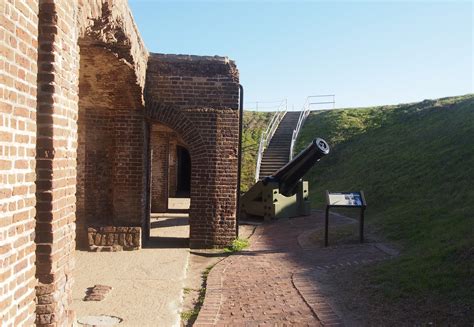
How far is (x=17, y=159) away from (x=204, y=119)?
6.98 metres

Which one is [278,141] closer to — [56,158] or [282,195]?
[282,195]

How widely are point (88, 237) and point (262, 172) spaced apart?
47.0ft

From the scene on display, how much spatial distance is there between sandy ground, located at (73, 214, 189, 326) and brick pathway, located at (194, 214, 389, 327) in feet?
1.68

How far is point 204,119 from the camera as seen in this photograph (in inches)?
405

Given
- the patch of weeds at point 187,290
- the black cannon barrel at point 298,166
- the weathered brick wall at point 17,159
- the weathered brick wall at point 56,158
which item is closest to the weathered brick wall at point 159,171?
the black cannon barrel at point 298,166

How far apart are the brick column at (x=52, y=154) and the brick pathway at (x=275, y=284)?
2.14 metres

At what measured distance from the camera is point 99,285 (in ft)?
23.6

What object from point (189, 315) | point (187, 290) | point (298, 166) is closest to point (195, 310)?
point (189, 315)

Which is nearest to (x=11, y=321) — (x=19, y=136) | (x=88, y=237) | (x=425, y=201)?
(x=19, y=136)

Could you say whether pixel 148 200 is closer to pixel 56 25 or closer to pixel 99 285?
pixel 99 285

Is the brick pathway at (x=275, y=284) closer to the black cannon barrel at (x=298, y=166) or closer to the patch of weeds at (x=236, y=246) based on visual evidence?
the patch of weeds at (x=236, y=246)

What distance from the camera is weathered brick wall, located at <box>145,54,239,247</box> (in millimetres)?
10281

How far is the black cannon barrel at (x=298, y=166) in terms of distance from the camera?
42.8 ft

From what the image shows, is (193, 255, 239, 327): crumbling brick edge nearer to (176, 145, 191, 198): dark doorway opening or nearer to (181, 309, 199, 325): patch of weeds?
(181, 309, 199, 325): patch of weeds
